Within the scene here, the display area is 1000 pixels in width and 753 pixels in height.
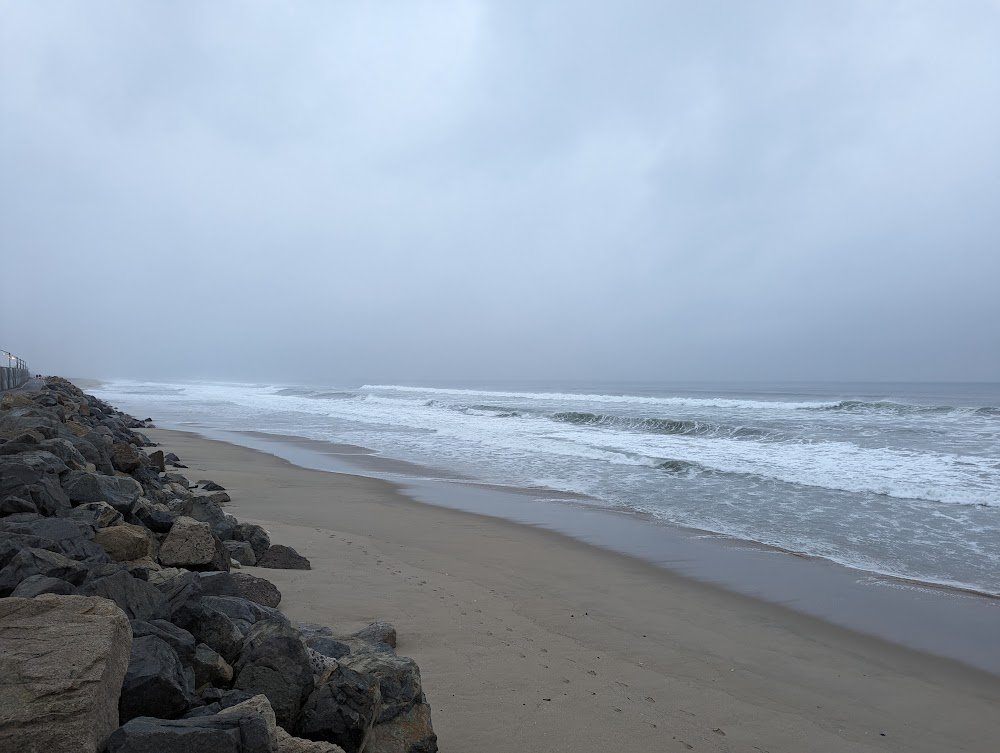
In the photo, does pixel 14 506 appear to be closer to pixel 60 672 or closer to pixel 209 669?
pixel 209 669

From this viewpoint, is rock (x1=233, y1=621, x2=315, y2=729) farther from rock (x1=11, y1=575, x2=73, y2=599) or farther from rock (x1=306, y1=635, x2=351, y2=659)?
rock (x1=11, y1=575, x2=73, y2=599)

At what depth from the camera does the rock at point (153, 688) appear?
222cm

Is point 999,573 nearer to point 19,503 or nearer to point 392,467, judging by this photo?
point 19,503

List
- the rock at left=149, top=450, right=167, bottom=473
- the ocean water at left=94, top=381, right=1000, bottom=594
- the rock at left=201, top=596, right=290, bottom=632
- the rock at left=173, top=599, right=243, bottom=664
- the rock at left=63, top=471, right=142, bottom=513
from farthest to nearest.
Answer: the rock at left=149, top=450, right=167, bottom=473
the ocean water at left=94, top=381, right=1000, bottom=594
the rock at left=63, top=471, right=142, bottom=513
the rock at left=201, top=596, right=290, bottom=632
the rock at left=173, top=599, right=243, bottom=664

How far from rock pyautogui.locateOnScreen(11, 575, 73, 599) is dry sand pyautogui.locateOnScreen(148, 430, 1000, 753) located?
169cm

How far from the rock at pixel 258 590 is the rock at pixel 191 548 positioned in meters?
0.42

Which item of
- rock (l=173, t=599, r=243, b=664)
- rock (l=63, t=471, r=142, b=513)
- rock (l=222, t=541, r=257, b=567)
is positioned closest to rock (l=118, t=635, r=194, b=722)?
rock (l=173, t=599, r=243, b=664)

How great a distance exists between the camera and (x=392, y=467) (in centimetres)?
1428

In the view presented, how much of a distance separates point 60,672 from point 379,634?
85.1 inches

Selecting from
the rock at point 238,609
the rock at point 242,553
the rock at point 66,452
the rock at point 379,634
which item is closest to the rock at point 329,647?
the rock at point 238,609

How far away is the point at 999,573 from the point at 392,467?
1094 centimetres

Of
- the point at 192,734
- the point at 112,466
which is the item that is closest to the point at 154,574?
the point at 192,734

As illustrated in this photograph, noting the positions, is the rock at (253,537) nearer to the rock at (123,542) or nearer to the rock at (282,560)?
the rock at (282,560)

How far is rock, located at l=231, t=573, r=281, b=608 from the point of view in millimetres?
4195
